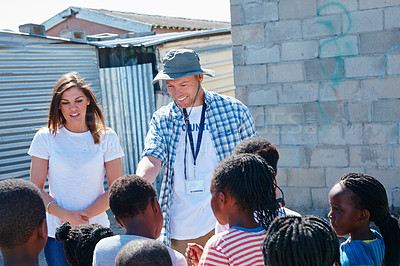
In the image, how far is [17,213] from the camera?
202 centimetres

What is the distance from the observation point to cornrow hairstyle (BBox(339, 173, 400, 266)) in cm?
228

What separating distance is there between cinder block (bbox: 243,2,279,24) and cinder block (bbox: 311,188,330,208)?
7.00ft

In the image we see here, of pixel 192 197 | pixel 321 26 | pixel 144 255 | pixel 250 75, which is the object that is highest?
pixel 321 26

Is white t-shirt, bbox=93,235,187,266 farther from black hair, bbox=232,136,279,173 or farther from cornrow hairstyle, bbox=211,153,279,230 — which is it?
black hair, bbox=232,136,279,173

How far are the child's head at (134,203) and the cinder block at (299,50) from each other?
380 cm

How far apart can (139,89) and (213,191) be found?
5534 millimetres

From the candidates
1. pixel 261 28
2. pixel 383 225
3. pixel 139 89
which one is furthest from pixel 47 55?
pixel 383 225

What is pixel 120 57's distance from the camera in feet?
24.7

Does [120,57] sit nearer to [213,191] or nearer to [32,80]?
[32,80]

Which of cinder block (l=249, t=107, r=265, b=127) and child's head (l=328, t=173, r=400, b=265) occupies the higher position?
cinder block (l=249, t=107, r=265, b=127)

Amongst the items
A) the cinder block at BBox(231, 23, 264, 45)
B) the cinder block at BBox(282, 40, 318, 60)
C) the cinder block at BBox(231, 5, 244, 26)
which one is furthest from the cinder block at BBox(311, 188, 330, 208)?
the cinder block at BBox(231, 5, 244, 26)

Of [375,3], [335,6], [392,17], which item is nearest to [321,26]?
[335,6]

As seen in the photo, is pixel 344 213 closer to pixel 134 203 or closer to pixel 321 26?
pixel 134 203

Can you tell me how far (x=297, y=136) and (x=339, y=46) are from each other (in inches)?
45.5
